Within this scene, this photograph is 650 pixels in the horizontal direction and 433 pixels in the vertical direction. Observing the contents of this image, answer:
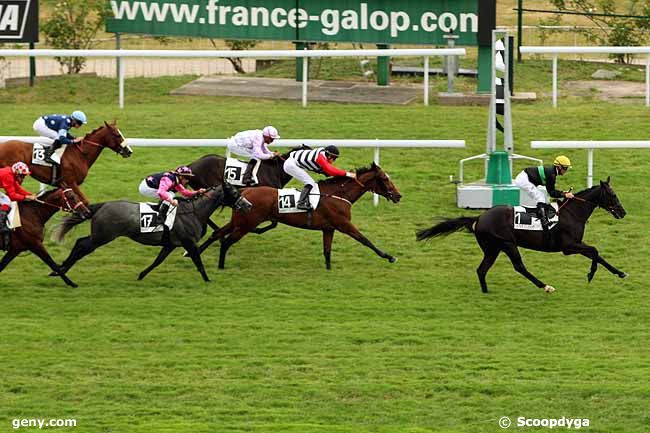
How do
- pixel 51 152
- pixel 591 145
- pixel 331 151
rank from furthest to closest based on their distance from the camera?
pixel 591 145 → pixel 51 152 → pixel 331 151

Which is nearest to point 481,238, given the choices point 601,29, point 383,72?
point 383,72

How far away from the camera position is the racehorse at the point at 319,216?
45.7ft

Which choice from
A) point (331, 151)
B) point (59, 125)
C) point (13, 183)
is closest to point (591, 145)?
point (331, 151)

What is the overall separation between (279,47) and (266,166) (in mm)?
14698

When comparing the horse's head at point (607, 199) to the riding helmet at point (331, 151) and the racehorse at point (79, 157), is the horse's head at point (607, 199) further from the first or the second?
the racehorse at point (79, 157)

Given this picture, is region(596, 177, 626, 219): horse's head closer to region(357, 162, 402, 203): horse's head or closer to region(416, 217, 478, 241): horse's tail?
region(416, 217, 478, 241): horse's tail

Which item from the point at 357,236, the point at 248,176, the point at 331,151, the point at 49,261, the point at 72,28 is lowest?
the point at 49,261

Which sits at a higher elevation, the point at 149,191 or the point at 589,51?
the point at 589,51

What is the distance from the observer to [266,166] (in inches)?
576

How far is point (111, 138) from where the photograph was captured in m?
14.8

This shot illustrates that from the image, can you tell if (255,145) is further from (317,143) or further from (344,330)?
(344,330)

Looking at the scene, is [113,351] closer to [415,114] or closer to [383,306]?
[383,306]

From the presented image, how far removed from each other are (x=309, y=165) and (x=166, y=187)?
141 cm

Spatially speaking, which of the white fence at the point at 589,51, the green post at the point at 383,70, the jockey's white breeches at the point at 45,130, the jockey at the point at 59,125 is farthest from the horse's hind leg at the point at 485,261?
the green post at the point at 383,70
